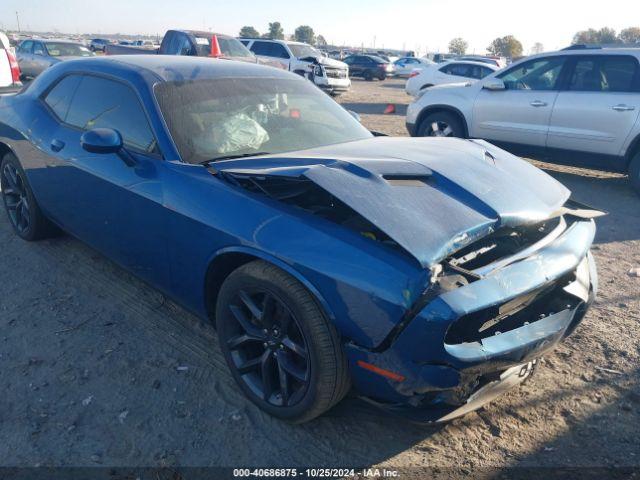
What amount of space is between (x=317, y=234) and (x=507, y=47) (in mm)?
70436

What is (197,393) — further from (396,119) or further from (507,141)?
(396,119)

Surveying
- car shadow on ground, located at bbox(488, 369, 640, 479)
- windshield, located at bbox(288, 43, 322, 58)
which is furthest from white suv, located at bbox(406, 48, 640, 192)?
windshield, located at bbox(288, 43, 322, 58)

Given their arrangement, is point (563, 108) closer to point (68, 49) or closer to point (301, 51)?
point (301, 51)

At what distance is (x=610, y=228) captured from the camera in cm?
530

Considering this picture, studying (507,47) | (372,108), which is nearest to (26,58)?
(372,108)

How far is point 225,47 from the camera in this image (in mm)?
12336

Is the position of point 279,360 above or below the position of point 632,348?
above

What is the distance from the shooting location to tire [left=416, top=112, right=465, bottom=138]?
310 inches

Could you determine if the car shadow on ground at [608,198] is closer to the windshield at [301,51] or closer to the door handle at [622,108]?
the door handle at [622,108]

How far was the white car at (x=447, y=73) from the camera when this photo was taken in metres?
15.3

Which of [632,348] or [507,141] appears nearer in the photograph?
[632,348]

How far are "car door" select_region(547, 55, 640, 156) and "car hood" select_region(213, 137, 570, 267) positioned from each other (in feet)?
13.8

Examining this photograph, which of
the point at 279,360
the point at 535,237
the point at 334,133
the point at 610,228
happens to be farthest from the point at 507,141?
the point at 279,360

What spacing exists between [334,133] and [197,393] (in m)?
2.00
